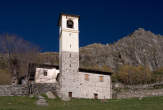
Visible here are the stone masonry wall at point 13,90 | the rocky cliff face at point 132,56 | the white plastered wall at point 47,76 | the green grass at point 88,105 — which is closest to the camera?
the green grass at point 88,105

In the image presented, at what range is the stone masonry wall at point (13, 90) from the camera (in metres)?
33.4

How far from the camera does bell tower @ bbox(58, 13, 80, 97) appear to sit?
35.9 meters

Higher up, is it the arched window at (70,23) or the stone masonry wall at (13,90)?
the arched window at (70,23)

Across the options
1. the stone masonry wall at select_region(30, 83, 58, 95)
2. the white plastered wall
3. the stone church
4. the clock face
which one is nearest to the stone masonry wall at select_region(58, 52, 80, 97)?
the stone church

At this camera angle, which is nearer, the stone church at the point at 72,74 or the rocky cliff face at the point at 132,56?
the stone church at the point at 72,74

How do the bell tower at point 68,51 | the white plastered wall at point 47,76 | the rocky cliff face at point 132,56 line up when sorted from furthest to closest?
1. the rocky cliff face at point 132,56
2. the white plastered wall at point 47,76
3. the bell tower at point 68,51

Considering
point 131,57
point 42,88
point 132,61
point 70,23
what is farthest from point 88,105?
point 131,57

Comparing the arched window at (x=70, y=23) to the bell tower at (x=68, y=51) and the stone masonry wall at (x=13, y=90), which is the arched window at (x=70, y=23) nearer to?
the bell tower at (x=68, y=51)

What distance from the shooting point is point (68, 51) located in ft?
123

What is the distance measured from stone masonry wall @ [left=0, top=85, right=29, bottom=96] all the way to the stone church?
3723mm

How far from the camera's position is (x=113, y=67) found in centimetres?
8662

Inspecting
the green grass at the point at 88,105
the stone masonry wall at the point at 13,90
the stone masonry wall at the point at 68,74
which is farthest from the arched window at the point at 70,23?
the green grass at the point at 88,105

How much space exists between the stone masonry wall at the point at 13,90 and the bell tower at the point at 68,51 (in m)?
5.60

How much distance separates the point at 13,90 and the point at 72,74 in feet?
30.7
